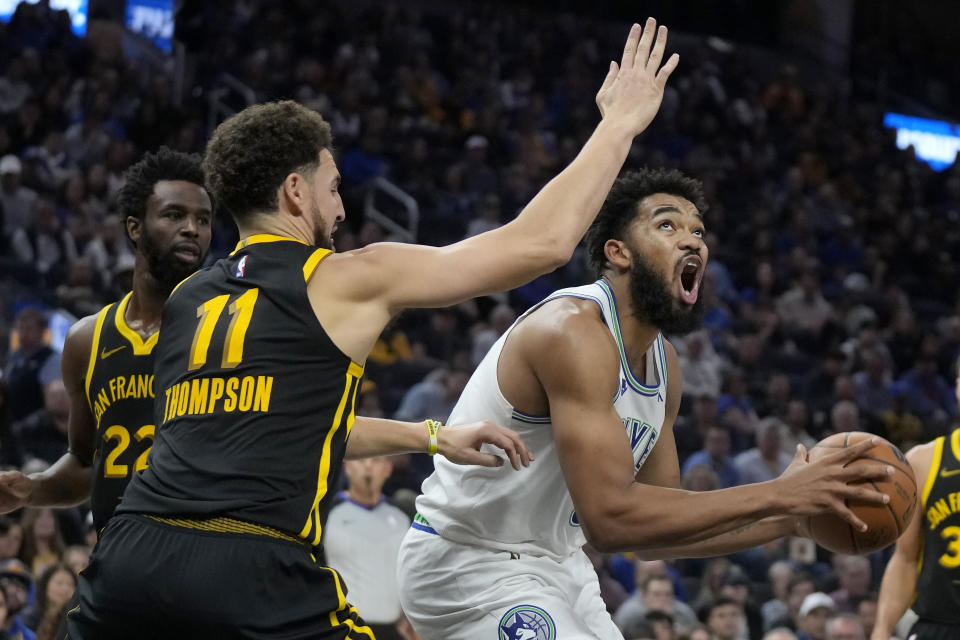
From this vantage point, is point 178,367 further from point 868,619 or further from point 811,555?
point 811,555

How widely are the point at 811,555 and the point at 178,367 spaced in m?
7.48

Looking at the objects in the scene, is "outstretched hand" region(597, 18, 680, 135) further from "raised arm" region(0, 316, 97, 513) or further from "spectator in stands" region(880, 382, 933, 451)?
"spectator in stands" region(880, 382, 933, 451)

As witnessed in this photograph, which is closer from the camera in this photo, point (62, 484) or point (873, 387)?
point (62, 484)

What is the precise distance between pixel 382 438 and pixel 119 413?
872 millimetres

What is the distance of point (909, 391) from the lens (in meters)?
12.8

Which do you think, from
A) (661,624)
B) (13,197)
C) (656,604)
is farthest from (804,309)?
(13,197)

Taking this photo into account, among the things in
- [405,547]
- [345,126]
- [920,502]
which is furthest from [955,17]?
[405,547]

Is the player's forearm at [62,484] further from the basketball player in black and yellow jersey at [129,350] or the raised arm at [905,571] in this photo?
the raised arm at [905,571]

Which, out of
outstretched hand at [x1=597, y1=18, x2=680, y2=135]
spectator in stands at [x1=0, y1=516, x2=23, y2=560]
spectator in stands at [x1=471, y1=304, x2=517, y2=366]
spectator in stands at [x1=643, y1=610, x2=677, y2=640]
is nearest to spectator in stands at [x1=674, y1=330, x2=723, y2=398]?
spectator in stands at [x1=471, y1=304, x2=517, y2=366]

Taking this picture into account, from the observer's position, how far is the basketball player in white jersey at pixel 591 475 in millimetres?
3395

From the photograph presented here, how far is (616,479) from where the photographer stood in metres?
3.40

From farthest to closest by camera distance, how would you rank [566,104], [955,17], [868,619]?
[955,17] → [566,104] → [868,619]

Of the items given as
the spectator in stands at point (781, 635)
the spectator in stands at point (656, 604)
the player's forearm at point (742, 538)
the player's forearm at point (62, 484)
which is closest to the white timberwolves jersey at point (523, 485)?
Result: the player's forearm at point (742, 538)

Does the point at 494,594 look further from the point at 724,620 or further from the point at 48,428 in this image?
the point at 48,428
